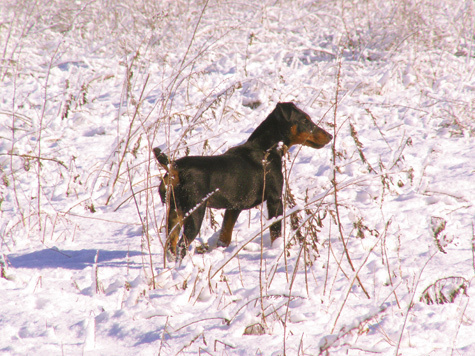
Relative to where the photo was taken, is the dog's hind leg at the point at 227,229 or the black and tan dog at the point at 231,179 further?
the dog's hind leg at the point at 227,229

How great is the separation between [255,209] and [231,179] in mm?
1143

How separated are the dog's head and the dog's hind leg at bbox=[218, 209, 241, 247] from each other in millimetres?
775

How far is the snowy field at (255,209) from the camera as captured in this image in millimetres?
1975

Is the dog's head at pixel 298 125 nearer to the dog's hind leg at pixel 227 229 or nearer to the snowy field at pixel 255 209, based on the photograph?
the snowy field at pixel 255 209

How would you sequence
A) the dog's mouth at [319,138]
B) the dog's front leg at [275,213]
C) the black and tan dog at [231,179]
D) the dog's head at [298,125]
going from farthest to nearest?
1. the dog's mouth at [319,138]
2. the dog's head at [298,125]
3. the dog's front leg at [275,213]
4. the black and tan dog at [231,179]

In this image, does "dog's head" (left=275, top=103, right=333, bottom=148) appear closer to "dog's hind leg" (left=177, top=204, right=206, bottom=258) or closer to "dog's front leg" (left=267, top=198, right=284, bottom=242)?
"dog's front leg" (left=267, top=198, right=284, bottom=242)

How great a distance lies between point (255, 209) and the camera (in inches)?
174

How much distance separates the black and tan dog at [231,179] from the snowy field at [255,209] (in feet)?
0.47

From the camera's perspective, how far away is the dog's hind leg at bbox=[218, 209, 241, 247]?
3.63 m

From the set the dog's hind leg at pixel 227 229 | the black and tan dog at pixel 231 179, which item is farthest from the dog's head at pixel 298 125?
the dog's hind leg at pixel 227 229

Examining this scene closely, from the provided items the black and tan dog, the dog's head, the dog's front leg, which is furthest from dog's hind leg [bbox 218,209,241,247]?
the dog's head

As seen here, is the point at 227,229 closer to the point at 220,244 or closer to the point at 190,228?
the point at 220,244

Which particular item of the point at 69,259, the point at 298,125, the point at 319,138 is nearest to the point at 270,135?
the point at 298,125

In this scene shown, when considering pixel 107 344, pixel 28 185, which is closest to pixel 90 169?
pixel 28 185
